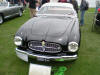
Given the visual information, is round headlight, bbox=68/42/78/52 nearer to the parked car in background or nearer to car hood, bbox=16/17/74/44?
car hood, bbox=16/17/74/44

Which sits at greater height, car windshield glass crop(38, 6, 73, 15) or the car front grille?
car windshield glass crop(38, 6, 73, 15)

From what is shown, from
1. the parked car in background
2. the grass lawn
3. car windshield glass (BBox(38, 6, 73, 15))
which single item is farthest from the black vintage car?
the parked car in background

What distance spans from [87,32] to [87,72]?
3.30 metres

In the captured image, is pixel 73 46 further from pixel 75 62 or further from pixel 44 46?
pixel 75 62

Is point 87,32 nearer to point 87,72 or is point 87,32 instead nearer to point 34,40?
point 87,72

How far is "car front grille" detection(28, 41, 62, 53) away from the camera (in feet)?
9.51

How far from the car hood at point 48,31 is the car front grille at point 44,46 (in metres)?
0.09

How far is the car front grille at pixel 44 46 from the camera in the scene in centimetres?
290

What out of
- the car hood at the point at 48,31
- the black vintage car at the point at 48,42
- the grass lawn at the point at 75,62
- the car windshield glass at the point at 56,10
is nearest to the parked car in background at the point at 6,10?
the grass lawn at the point at 75,62

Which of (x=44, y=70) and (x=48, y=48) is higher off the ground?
(x=48, y=48)

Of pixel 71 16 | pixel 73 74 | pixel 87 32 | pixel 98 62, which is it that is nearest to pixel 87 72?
pixel 73 74

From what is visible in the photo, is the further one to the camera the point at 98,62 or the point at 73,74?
the point at 98,62

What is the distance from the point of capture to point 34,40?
2949 millimetres

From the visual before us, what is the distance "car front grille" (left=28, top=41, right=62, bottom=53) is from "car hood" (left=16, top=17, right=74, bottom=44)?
0.09 m
